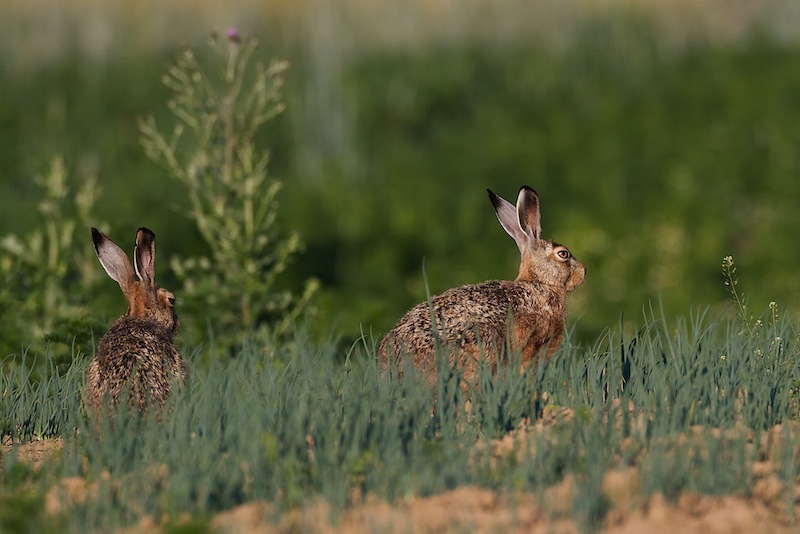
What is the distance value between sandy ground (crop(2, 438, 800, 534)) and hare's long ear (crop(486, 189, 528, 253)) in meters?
3.21

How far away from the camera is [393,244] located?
56.0 ft

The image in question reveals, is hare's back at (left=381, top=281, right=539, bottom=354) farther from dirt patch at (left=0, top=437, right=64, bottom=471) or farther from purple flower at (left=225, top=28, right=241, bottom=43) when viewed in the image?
purple flower at (left=225, top=28, right=241, bottom=43)

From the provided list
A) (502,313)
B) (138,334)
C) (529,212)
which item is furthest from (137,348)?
(529,212)

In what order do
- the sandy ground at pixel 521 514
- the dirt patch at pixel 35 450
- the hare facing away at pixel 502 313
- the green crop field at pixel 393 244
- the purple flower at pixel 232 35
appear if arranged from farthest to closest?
1. the purple flower at pixel 232 35
2. the hare facing away at pixel 502 313
3. the dirt patch at pixel 35 450
4. the green crop field at pixel 393 244
5. the sandy ground at pixel 521 514

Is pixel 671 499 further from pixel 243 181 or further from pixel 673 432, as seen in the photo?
pixel 243 181

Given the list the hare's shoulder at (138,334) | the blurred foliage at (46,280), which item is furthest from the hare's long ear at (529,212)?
the blurred foliage at (46,280)

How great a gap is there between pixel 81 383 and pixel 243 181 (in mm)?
3290

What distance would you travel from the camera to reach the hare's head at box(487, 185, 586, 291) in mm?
7801

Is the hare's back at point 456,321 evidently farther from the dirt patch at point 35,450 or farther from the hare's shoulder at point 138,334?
the dirt patch at point 35,450

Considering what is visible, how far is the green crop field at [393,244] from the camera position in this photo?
4.86 metres

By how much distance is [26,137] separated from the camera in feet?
65.8

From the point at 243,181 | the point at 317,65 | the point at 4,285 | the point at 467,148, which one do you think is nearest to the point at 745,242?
the point at 467,148

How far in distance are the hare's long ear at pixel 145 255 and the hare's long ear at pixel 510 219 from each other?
2.11 metres

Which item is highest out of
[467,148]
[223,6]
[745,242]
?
[223,6]
